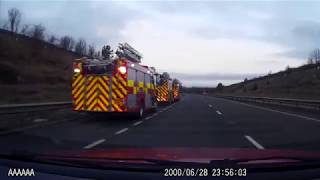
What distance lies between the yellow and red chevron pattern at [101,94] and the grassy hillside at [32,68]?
31.0 meters

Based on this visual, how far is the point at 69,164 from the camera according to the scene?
5016 mm

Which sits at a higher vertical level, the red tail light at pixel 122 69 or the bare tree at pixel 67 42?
the bare tree at pixel 67 42

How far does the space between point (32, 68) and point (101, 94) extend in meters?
52.5

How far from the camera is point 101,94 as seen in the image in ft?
66.4

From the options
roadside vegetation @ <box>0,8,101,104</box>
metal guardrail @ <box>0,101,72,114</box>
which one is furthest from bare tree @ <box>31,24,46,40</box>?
metal guardrail @ <box>0,101,72,114</box>

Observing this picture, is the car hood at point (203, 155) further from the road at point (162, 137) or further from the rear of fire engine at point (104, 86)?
the rear of fire engine at point (104, 86)

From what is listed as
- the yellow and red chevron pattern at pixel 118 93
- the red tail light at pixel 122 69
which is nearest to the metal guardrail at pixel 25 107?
the yellow and red chevron pattern at pixel 118 93

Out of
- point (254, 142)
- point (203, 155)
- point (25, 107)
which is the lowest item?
point (254, 142)

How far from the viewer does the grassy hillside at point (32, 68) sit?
186 ft

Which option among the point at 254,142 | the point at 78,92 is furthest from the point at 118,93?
the point at 254,142

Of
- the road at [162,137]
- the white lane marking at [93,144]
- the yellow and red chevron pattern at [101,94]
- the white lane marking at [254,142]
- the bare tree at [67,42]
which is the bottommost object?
the white lane marking at [254,142]

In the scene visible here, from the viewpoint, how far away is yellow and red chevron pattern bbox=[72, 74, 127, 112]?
20.1m

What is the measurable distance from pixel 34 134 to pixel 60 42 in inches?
4054

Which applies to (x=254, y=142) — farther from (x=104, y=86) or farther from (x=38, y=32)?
(x=38, y=32)
